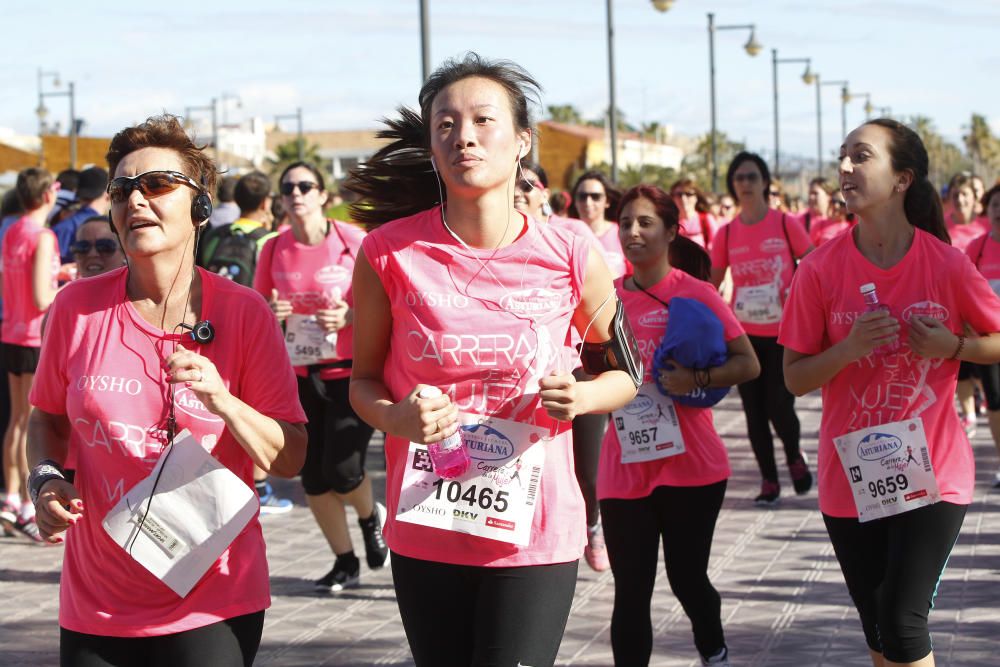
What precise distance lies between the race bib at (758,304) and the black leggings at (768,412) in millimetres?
186

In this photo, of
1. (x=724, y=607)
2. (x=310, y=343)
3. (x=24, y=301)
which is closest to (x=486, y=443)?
(x=724, y=607)

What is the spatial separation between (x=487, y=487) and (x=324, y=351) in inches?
164

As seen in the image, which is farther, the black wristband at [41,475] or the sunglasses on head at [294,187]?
the sunglasses on head at [294,187]

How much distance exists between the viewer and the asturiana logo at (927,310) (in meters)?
4.65

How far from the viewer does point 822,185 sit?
1847 cm

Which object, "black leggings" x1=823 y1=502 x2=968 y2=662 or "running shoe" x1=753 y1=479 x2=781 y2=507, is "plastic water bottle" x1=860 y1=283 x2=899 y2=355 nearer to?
"black leggings" x1=823 y1=502 x2=968 y2=662

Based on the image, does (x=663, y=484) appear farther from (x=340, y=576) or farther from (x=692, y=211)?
(x=692, y=211)

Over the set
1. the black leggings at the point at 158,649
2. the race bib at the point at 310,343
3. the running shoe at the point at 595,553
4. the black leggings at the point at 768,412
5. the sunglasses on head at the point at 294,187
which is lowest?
the running shoe at the point at 595,553

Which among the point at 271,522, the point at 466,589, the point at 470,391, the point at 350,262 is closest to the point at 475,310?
the point at 470,391

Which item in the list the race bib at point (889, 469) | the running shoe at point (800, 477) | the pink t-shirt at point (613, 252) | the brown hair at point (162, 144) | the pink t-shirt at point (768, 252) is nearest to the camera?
the brown hair at point (162, 144)

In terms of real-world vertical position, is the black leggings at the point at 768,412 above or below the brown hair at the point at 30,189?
below

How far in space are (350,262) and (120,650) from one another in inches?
187

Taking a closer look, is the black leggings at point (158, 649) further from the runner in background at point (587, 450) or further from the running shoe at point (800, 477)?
the running shoe at point (800, 477)

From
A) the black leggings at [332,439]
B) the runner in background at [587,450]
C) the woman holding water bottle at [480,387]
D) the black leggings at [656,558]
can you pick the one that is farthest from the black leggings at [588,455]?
the woman holding water bottle at [480,387]
